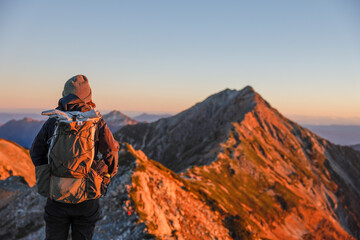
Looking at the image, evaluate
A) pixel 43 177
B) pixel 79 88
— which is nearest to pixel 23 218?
pixel 43 177

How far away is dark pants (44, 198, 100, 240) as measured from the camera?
6.22m

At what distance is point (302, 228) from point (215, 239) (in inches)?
2282

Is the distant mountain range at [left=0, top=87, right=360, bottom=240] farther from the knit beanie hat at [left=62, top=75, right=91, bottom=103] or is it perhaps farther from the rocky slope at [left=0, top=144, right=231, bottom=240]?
the knit beanie hat at [left=62, top=75, right=91, bottom=103]

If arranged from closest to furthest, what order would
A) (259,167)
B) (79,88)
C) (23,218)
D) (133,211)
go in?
(79,88) → (133,211) → (23,218) → (259,167)

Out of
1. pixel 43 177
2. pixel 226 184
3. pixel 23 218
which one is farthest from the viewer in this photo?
pixel 226 184

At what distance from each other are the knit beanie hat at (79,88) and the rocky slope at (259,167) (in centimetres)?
2756

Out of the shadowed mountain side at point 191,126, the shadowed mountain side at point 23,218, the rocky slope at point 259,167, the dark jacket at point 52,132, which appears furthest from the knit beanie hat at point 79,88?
the shadowed mountain side at point 191,126

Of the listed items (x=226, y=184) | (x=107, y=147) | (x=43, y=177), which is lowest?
(x=226, y=184)

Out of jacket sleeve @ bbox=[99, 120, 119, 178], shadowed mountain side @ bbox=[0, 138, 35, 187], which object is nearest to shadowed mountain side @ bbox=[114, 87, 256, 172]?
shadowed mountain side @ bbox=[0, 138, 35, 187]

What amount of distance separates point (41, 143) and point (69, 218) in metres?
2.10

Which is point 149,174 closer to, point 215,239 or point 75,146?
point 215,239

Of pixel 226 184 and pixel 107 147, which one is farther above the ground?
pixel 107 147

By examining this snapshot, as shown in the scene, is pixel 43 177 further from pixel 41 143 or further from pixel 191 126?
pixel 191 126

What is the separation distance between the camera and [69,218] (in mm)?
6418
